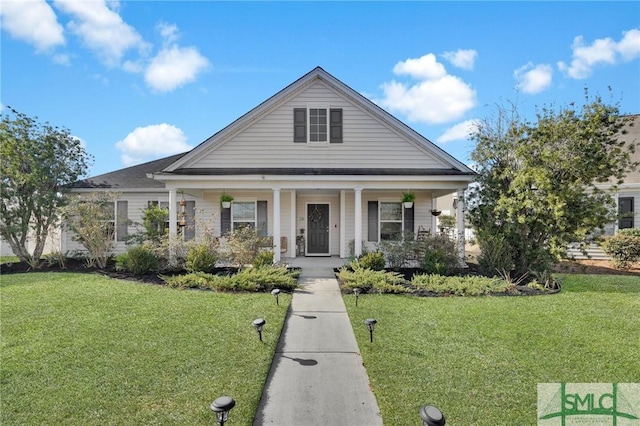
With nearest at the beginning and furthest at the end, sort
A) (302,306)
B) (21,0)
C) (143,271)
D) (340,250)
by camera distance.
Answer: (302,306)
(21,0)
(143,271)
(340,250)

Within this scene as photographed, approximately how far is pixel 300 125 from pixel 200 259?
5875 millimetres

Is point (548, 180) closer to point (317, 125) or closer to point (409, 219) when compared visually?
point (409, 219)

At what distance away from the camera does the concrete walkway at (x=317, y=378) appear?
309 centimetres

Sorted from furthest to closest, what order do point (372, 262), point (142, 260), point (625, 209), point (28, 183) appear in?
point (625, 209), point (28, 183), point (142, 260), point (372, 262)

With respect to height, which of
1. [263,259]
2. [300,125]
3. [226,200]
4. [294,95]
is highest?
[294,95]

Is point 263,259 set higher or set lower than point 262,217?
lower

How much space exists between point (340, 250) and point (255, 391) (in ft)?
29.6

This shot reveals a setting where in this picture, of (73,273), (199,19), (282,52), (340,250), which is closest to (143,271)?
(73,273)

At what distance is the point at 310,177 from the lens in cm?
1029

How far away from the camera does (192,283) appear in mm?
8117

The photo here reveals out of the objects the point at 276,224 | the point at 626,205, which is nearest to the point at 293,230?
the point at 276,224

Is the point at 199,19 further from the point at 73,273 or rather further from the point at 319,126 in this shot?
the point at 73,273

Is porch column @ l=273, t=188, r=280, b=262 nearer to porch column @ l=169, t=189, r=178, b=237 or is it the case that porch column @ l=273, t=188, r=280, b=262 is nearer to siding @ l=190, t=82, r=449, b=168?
siding @ l=190, t=82, r=449, b=168

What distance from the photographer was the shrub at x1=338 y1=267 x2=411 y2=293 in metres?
7.66
